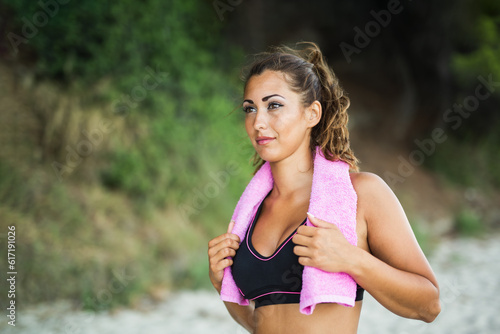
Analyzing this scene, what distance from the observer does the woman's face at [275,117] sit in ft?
5.62

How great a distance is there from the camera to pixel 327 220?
1.56 m

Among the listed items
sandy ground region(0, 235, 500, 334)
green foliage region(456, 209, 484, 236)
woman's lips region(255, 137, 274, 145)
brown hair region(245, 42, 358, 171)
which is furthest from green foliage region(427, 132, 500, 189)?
woman's lips region(255, 137, 274, 145)

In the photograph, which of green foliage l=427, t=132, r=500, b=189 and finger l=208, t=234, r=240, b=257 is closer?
finger l=208, t=234, r=240, b=257

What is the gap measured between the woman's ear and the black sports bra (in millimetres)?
388

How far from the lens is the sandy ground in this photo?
14.8 feet

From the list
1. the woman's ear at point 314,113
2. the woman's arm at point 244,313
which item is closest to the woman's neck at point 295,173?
the woman's ear at point 314,113

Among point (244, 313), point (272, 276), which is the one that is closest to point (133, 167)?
point (244, 313)

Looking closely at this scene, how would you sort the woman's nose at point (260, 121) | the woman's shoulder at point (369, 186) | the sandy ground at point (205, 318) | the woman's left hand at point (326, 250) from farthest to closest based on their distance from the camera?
the sandy ground at point (205, 318) → the woman's nose at point (260, 121) → the woman's shoulder at point (369, 186) → the woman's left hand at point (326, 250)

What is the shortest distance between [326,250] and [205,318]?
3.86 meters

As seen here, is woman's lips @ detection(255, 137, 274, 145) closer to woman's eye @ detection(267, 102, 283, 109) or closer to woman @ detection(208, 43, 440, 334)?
woman @ detection(208, 43, 440, 334)

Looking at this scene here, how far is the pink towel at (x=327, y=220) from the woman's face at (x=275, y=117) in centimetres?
13

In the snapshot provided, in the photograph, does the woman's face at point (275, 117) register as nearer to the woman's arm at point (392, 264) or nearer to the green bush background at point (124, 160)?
the woman's arm at point (392, 264)

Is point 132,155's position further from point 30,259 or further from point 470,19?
point 470,19

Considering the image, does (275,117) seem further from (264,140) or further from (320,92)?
(320,92)
